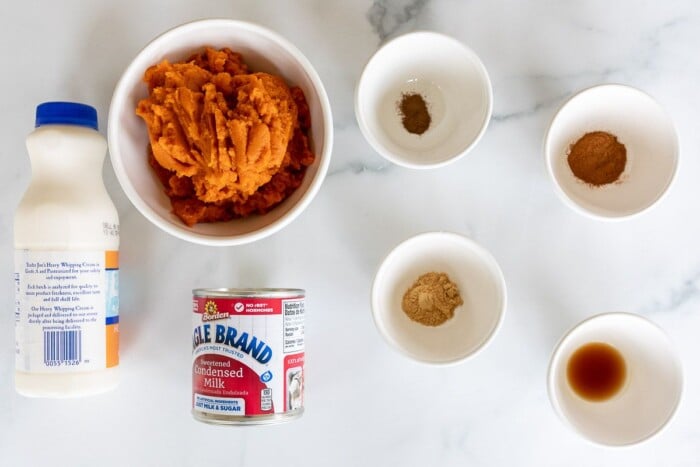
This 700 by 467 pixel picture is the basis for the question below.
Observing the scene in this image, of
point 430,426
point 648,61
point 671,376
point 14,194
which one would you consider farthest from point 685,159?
point 14,194

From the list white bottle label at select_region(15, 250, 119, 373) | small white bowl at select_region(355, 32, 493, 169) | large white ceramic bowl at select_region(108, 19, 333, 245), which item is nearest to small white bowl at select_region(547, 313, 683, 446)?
small white bowl at select_region(355, 32, 493, 169)

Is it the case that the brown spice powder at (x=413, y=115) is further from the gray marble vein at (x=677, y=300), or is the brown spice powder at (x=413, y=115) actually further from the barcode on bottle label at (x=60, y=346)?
the barcode on bottle label at (x=60, y=346)

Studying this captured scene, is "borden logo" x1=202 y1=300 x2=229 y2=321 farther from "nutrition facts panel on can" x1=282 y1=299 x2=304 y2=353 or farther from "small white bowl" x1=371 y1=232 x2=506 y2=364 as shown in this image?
"small white bowl" x1=371 y1=232 x2=506 y2=364

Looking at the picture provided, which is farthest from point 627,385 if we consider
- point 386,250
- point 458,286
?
point 386,250

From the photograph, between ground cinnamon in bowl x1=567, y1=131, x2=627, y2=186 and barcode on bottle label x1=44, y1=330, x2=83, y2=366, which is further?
ground cinnamon in bowl x1=567, y1=131, x2=627, y2=186

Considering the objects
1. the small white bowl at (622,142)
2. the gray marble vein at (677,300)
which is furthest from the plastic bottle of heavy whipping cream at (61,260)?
the gray marble vein at (677,300)

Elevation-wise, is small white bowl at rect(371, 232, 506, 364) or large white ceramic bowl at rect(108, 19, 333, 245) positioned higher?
large white ceramic bowl at rect(108, 19, 333, 245)

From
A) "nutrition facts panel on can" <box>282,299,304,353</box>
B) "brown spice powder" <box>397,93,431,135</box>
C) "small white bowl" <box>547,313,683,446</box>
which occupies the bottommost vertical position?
"small white bowl" <box>547,313,683,446</box>
